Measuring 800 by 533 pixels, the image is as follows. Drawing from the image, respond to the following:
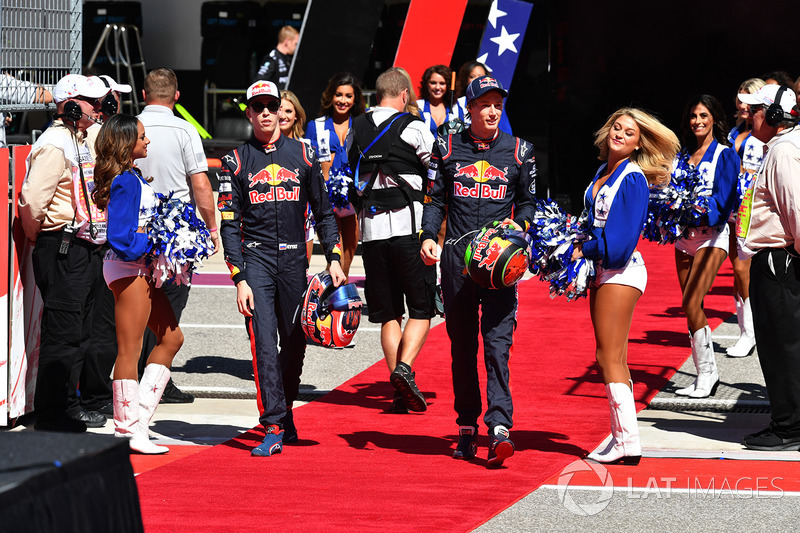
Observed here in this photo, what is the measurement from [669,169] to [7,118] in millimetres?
4841

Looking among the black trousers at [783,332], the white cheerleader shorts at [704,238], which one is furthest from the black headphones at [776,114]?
the white cheerleader shorts at [704,238]

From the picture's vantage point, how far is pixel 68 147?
7.08 m

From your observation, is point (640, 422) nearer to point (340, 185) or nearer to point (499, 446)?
point (499, 446)

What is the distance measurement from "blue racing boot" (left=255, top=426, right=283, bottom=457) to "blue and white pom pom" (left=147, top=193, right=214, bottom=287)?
0.99 meters

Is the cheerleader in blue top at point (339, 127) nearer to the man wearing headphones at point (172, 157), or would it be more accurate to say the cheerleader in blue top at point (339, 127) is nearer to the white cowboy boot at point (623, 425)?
the man wearing headphones at point (172, 157)

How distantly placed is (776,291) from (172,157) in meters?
3.86

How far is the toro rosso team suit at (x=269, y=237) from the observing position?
6723 mm

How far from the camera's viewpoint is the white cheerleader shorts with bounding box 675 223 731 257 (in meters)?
8.18

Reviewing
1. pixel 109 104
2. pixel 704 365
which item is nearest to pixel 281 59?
pixel 109 104

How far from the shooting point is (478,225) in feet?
21.6

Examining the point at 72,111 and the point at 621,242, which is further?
the point at 72,111

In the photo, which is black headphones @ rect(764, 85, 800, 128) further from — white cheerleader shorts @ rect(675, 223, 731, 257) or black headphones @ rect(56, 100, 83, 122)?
black headphones @ rect(56, 100, 83, 122)

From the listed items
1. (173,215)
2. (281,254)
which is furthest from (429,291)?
(173,215)

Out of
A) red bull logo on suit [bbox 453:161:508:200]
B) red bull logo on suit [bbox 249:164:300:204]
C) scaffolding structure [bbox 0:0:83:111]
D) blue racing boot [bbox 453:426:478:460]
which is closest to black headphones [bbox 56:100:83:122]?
scaffolding structure [bbox 0:0:83:111]
